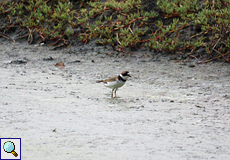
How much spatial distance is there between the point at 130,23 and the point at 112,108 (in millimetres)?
4963

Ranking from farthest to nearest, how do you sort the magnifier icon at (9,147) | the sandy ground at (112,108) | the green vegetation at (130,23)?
the green vegetation at (130,23)
the sandy ground at (112,108)
the magnifier icon at (9,147)

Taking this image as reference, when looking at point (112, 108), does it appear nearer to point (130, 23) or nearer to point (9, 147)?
point (9, 147)

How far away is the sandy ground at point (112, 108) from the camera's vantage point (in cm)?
466

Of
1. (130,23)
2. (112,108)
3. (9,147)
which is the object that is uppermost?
(130,23)

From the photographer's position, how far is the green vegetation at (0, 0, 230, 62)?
10.2 metres

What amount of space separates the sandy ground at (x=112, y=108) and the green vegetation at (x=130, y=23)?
1.75 ft

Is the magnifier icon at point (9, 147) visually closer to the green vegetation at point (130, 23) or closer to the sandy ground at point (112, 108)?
the sandy ground at point (112, 108)

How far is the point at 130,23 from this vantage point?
1110cm

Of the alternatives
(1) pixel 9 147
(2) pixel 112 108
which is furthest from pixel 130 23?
(1) pixel 9 147

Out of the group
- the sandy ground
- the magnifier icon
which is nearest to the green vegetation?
the sandy ground

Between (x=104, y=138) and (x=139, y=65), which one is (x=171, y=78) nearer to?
(x=139, y=65)

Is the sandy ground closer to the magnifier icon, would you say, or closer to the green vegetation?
the magnifier icon

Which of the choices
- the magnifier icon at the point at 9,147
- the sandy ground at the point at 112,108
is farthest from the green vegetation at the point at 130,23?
the magnifier icon at the point at 9,147

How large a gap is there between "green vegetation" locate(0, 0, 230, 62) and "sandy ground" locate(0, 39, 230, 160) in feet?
1.75
